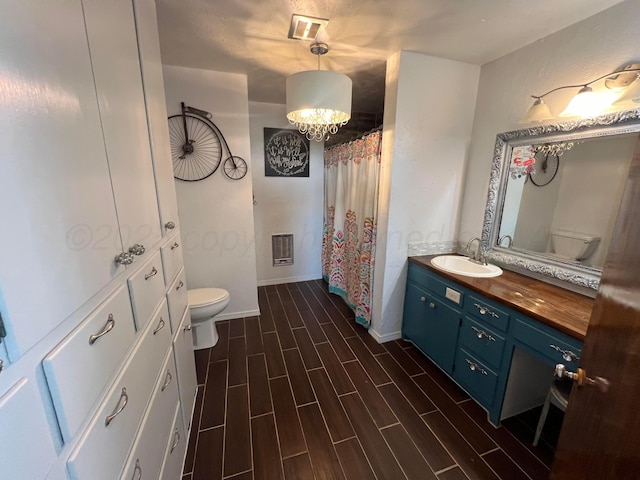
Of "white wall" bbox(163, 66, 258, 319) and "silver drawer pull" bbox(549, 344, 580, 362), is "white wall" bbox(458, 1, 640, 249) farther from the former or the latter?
"white wall" bbox(163, 66, 258, 319)

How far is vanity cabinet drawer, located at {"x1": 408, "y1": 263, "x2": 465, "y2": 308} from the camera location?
5.83 feet

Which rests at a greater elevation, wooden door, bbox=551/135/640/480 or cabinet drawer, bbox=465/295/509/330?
wooden door, bbox=551/135/640/480

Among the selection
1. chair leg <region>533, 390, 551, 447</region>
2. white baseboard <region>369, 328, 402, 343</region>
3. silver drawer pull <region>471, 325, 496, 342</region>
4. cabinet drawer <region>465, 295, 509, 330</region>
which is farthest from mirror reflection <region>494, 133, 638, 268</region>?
white baseboard <region>369, 328, 402, 343</region>

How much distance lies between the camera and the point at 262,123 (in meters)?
3.11

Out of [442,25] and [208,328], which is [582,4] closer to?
[442,25]

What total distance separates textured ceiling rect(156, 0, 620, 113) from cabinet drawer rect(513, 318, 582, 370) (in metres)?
1.65

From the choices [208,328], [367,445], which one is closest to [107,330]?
[367,445]

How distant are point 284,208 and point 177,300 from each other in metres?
2.16

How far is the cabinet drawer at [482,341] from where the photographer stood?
1.54 m

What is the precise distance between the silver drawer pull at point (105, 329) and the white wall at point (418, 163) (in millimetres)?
1844

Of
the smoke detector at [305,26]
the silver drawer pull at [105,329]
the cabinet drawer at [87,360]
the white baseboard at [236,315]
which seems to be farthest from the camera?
the white baseboard at [236,315]

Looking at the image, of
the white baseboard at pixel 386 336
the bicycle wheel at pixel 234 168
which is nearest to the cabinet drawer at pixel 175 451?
the white baseboard at pixel 386 336

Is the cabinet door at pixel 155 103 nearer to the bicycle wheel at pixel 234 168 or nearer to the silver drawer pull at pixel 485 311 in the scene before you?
the bicycle wheel at pixel 234 168

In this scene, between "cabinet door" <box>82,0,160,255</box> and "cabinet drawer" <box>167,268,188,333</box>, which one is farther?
"cabinet drawer" <box>167,268,188,333</box>
